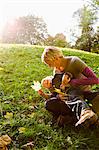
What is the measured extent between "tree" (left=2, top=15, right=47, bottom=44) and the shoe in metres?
19.6

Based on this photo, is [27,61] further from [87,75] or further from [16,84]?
[87,75]

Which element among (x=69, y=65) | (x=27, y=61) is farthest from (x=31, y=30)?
(x=69, y=65)

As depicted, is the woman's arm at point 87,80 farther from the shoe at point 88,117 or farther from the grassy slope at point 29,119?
the grassy slope at point 29,119

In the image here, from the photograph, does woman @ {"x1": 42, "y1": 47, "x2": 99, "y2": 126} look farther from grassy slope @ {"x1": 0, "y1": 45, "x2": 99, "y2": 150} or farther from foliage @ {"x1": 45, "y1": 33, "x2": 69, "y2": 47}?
foliage @ {"x1": 45, "y1": 33, "x2": 69, "y2": 47}

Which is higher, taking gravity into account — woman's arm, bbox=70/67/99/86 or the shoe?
woman's arm, bbox=70/67/99/86

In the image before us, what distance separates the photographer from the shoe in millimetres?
3643

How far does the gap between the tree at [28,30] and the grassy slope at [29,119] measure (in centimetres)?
1619

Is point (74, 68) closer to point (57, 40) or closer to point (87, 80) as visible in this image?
point (87, 80)

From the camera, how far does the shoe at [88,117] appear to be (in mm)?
3643

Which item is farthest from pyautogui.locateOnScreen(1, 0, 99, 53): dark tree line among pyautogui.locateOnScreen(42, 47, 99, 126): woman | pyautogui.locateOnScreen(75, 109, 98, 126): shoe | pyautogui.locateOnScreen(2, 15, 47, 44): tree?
pyautogui.locateOnScreen(75, 109, 98, 126): shoe

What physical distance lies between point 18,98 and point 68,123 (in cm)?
135

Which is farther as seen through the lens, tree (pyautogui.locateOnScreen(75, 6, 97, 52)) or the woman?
tree (pyautogui.locateOnScreen(75, 6, 97, 52))

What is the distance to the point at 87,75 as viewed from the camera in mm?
4105

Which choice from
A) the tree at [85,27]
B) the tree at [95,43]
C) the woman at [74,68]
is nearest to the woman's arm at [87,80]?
the woman at [74,68]
